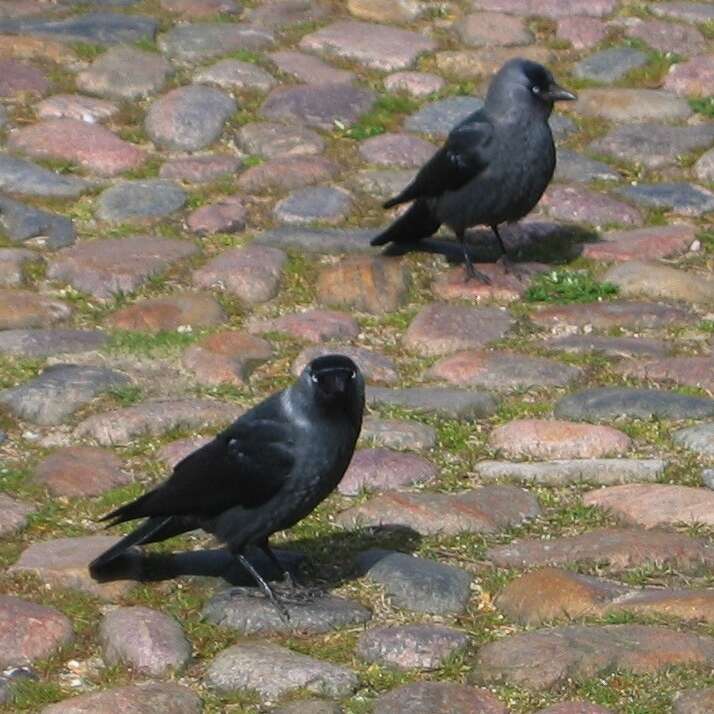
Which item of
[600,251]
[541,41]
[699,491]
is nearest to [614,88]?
[541,41]

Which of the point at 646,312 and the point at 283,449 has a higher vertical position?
the point at 283,449

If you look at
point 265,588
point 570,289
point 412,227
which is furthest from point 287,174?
point 265,588

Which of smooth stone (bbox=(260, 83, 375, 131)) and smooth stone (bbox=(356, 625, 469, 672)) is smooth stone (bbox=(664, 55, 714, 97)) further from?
smooth stone (bbox=(356, 625, 469, 672))

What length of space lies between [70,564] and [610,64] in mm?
5614

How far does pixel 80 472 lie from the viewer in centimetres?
614

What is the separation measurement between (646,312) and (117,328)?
208cm

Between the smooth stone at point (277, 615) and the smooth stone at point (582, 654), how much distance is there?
1.43 feet

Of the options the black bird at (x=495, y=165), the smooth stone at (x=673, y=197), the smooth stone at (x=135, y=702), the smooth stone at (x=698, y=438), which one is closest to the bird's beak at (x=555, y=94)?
the black bird at (x=495, y=165)

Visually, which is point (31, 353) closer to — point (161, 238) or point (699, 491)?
point (161, 238)

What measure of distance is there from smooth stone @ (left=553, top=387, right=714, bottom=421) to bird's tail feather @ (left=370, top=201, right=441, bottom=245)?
173 cm

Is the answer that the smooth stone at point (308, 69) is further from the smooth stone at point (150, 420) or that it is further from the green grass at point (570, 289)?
the smooth stone at point (150, 420)

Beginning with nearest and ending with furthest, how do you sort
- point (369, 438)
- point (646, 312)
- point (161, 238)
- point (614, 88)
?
point (369, 438)
point (646, 312)
point (161, 238)
point (614, 88)

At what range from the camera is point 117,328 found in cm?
741

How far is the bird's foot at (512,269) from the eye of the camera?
8.30 m
